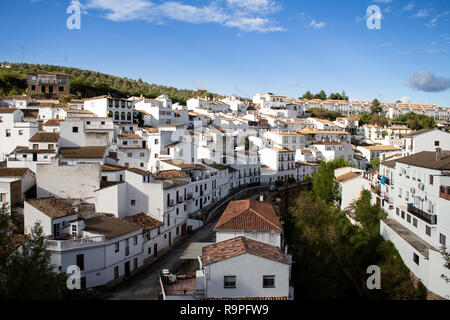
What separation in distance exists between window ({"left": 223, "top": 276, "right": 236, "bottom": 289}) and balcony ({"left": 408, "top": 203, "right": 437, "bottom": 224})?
47.3 ft

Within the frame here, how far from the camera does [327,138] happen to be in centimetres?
7225

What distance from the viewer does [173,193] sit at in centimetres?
3042

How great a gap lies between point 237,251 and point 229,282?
1.35m

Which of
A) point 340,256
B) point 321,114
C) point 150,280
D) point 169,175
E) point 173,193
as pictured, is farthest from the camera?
point 321,114

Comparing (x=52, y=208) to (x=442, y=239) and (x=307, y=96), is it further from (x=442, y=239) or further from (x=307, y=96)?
(x=307, y=96)

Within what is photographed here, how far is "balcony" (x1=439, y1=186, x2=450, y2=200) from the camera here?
21.1m

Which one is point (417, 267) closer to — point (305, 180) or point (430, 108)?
point (305, 180)

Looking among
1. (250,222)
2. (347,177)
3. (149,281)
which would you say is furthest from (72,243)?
(347,177)

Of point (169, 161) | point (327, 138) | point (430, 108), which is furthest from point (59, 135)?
point (430, 108)

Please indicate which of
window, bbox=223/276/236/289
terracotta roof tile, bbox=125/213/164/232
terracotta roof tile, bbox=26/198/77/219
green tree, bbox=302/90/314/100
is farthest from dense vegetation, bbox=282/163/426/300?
green tree, bbox=302/90/314/100
